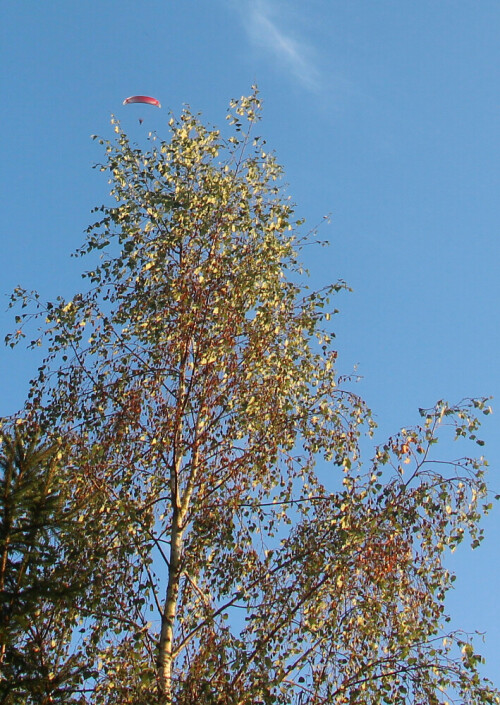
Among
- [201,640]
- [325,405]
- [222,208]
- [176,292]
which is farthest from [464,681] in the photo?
[222,208]

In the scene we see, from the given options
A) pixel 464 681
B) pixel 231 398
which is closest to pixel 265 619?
pixel 464 681

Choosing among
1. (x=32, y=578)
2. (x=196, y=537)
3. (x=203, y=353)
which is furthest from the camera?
(x=203, y=353)

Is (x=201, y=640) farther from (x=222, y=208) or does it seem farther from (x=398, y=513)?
(x=222, y=208)

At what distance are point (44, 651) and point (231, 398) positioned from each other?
14.5ft

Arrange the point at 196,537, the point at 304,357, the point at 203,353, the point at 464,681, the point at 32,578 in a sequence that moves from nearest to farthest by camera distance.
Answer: the point at 464,681 < the point at 32,578 < the point at 196,537 < the point at 203,353 < the point at 304,357

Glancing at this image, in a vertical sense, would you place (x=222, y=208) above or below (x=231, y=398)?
above

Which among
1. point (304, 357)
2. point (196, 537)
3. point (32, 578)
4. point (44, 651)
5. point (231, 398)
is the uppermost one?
point (304, 357)

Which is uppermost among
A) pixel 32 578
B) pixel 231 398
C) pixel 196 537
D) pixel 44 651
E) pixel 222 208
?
pixel 222 208

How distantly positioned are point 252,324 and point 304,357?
3.75 ft

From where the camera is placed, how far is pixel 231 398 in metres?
13.6

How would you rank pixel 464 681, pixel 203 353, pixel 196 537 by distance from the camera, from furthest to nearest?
pixel 203 353 → pixel 196 537 → pixel 464 681

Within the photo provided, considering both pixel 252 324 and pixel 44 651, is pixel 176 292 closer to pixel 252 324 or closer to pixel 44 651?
pixel 252 324

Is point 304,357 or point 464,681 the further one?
point 304,357

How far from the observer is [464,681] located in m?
11.2
